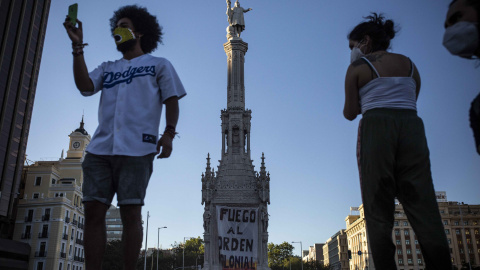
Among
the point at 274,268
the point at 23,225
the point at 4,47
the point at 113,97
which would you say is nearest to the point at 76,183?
the point at 23,225

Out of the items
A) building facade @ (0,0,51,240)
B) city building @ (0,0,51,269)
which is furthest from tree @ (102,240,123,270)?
building facade @ (0,0,51,240)

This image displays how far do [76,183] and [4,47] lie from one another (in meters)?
17.9

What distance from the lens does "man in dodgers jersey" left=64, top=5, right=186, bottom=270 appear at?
12.5 ft

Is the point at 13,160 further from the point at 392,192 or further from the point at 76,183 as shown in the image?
the point at 392,192

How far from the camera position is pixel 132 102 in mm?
4062

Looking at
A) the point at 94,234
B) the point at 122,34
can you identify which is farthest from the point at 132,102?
the point at 94,234

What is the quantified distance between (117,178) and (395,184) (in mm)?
2455

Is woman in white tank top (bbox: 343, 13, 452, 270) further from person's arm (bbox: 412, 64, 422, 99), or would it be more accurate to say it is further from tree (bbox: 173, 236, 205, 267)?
tree (bbox: 173, 236, 205, 267)

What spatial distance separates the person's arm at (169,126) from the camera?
158 inches

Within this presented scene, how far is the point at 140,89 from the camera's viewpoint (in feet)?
13.6

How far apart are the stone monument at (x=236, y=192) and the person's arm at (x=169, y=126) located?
25454 mm

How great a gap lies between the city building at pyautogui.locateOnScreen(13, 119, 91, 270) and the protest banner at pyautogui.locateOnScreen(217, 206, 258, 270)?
77.4 ft

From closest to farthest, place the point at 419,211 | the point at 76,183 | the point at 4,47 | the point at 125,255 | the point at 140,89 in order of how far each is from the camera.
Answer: the point at 419,211
the point at 125,255
the point at 140,89
the point at 4,47
the point at 76,183

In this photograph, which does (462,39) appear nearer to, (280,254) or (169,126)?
(169,126)
